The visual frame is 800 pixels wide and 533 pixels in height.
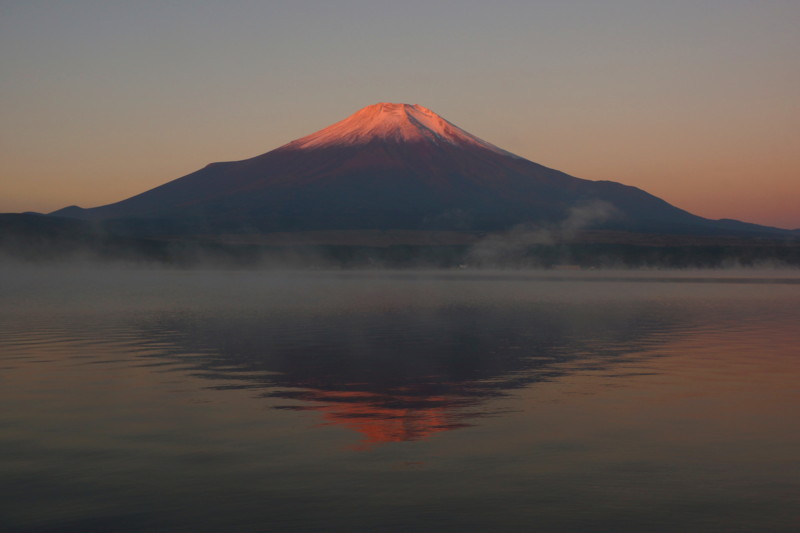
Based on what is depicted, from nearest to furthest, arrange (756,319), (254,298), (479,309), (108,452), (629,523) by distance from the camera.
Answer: (629,523), (108,452), (756,319), (479,309), (254,298)

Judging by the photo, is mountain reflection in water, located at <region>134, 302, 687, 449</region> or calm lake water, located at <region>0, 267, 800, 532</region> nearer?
calm lake water, located at <region>0, 267, 800, 532</region>

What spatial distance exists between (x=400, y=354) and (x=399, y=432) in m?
14.6

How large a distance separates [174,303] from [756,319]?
1497 inches

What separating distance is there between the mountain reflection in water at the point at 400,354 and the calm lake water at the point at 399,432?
153 mm

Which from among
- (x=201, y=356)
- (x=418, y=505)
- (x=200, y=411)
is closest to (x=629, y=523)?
(x=418, y=505)

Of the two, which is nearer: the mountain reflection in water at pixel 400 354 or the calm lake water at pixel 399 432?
the calm lake water at pixel 399 432

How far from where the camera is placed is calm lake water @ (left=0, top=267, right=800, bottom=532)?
13.0 m

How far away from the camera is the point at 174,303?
65.8 metres

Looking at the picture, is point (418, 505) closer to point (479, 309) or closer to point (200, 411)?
point (200, 411)

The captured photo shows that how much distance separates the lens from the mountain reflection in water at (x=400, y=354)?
21.3 m

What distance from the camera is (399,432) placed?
18359mm

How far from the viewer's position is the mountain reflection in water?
21.3 m

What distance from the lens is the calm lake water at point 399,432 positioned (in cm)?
1298

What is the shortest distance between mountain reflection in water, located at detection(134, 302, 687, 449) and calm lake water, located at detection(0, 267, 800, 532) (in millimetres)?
Answer: 153
